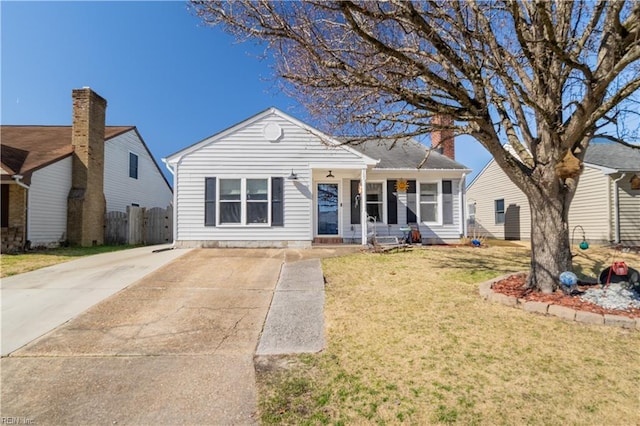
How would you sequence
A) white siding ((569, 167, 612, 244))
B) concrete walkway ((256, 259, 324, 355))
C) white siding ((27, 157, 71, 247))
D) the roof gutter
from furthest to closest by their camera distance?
white siding ((569, 167, 612, 244))
white siding ((27, 157, 71, 247))
the roof gutter
concrete walkway ((256, 259, 324, 355))

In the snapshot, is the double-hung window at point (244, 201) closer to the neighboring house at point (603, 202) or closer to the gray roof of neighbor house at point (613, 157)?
the neighboring house at point (603, 202)

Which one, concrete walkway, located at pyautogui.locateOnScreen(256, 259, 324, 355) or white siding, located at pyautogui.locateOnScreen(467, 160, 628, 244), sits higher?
white siding, located at pyautogui.locateOnScreen(467, 160, 628, 244)

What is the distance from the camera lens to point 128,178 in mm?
18141

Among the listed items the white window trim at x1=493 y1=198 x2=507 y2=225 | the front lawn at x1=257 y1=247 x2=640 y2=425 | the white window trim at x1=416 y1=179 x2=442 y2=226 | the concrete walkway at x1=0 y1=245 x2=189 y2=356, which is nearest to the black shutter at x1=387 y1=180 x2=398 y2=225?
the white window trim at x1=416 y1=179 x2=442 y2=226

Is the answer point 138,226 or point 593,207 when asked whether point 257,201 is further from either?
point 593,207

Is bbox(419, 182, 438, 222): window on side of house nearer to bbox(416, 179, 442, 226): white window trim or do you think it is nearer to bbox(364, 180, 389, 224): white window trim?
bbox(416, 179, 442, 226): white window trim

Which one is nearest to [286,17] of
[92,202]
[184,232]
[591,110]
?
[591,110]

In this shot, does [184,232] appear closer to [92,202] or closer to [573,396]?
[92,202]

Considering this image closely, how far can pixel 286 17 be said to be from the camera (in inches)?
218

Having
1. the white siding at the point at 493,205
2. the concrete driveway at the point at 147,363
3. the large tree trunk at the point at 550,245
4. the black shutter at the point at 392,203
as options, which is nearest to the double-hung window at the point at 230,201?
the concrete driveway at the point at 147,363

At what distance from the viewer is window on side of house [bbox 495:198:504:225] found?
1891 cm

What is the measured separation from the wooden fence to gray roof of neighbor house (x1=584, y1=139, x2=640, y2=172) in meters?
19.5

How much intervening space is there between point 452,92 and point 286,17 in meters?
2.95

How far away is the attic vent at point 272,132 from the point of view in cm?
1197
